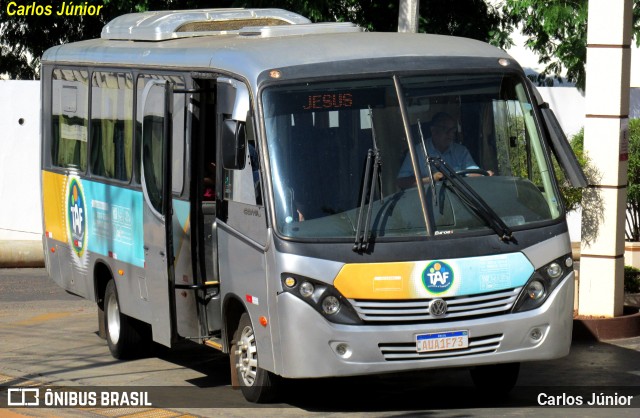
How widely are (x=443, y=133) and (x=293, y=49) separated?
50.7 inches

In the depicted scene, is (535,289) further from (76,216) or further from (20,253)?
(20,253)

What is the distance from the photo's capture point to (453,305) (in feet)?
30.7

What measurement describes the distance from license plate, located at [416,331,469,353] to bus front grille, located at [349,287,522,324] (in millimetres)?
107

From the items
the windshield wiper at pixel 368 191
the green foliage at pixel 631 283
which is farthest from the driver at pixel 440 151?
the green foliage at pixel 631 283

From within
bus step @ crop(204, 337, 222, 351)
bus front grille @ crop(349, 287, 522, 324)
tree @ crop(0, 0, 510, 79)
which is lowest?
bus step @ crop(204, 337, 222, 351)

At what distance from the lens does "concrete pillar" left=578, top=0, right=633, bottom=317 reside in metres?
13.1

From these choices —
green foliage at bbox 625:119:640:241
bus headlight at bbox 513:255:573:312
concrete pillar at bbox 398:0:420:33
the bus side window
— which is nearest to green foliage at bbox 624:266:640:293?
green foliage at bbox 625:119:640:241

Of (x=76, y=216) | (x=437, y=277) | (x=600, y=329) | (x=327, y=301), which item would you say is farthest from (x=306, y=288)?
(x=76, y=216)

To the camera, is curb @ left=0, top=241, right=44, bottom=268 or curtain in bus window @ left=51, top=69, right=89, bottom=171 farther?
curb @ left=0, top=241, right=44, bottom=268

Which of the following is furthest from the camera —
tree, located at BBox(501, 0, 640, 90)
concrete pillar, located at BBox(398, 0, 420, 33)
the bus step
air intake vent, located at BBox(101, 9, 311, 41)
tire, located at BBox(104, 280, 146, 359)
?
tree, located at BBox(501, 0, 640, 90)

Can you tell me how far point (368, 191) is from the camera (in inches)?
373

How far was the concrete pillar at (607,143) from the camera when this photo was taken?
43.0ft

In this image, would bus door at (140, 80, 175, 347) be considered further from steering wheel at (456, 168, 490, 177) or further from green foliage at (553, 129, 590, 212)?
green foliage at (553, 129, 590, 212)

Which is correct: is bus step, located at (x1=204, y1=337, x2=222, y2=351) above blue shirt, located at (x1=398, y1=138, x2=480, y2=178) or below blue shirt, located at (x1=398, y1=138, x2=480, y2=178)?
below
